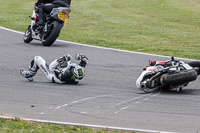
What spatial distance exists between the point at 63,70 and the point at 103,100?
63.6 inches

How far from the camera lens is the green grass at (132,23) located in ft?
53.1

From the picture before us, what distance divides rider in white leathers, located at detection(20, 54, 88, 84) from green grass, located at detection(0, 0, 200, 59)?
206 inches

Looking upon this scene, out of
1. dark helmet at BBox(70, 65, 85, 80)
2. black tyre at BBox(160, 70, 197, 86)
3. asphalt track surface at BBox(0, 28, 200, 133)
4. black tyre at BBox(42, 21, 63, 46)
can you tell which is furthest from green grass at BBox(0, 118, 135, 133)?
black tyre at BBox(42, 21, 63, 46)

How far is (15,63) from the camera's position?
39.9ft

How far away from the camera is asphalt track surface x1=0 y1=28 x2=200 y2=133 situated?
7.20 meters

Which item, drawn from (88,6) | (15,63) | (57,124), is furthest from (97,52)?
(88,6)

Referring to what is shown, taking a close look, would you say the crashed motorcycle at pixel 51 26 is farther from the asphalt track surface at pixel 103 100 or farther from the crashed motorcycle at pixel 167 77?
the crashed motorcycle at pixel 167 77

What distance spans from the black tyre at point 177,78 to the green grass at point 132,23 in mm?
5003

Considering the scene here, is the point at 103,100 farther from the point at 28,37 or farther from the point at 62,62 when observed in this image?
the point at 28,37

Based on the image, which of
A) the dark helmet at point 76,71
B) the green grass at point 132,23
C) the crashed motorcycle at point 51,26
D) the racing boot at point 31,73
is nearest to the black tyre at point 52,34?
the crashed motorcycle at point 51,26

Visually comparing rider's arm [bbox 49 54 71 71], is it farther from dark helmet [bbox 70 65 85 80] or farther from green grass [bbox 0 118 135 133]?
green grass [bbox 0 118 135 133]

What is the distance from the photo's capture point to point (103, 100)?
28.0 feet

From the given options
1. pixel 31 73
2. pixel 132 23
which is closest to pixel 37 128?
pixel 31 73

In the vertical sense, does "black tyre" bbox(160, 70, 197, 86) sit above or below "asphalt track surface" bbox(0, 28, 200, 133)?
above
